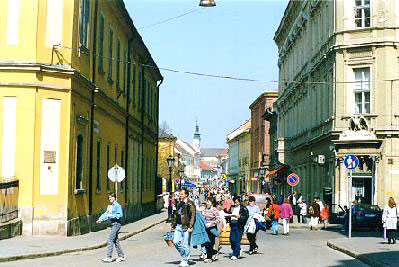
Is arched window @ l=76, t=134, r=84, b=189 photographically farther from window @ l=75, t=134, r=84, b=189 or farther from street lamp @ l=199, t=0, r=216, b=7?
street lamp @ l=199, t=0, r=216, b=7

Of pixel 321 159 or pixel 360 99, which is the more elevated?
pixel 360 99

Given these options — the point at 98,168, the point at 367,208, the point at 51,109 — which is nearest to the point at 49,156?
the point at 51,109

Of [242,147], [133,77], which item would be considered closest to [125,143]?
[133,77]

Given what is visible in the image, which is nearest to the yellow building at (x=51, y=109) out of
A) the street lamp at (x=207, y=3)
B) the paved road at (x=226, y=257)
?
the paved road at (x=226, y=257)

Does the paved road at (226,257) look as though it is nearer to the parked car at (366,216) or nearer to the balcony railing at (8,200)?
the balcony railing at (8,200)

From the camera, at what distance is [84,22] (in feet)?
83.9

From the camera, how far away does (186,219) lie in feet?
53.1

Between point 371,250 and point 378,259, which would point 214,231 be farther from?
point 371,250

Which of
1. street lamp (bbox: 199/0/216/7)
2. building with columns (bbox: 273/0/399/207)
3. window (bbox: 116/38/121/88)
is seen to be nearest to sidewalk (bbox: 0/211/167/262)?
street lamp (bbox: 199/0/216/7)

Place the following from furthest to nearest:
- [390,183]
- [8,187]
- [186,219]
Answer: [390,183]
[8,187]
[186,219]

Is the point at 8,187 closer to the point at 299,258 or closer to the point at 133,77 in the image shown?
the point at 299,258

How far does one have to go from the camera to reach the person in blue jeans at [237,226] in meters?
18.3

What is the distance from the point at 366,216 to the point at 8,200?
16782 millimetres

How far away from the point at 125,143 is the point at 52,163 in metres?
15.6
